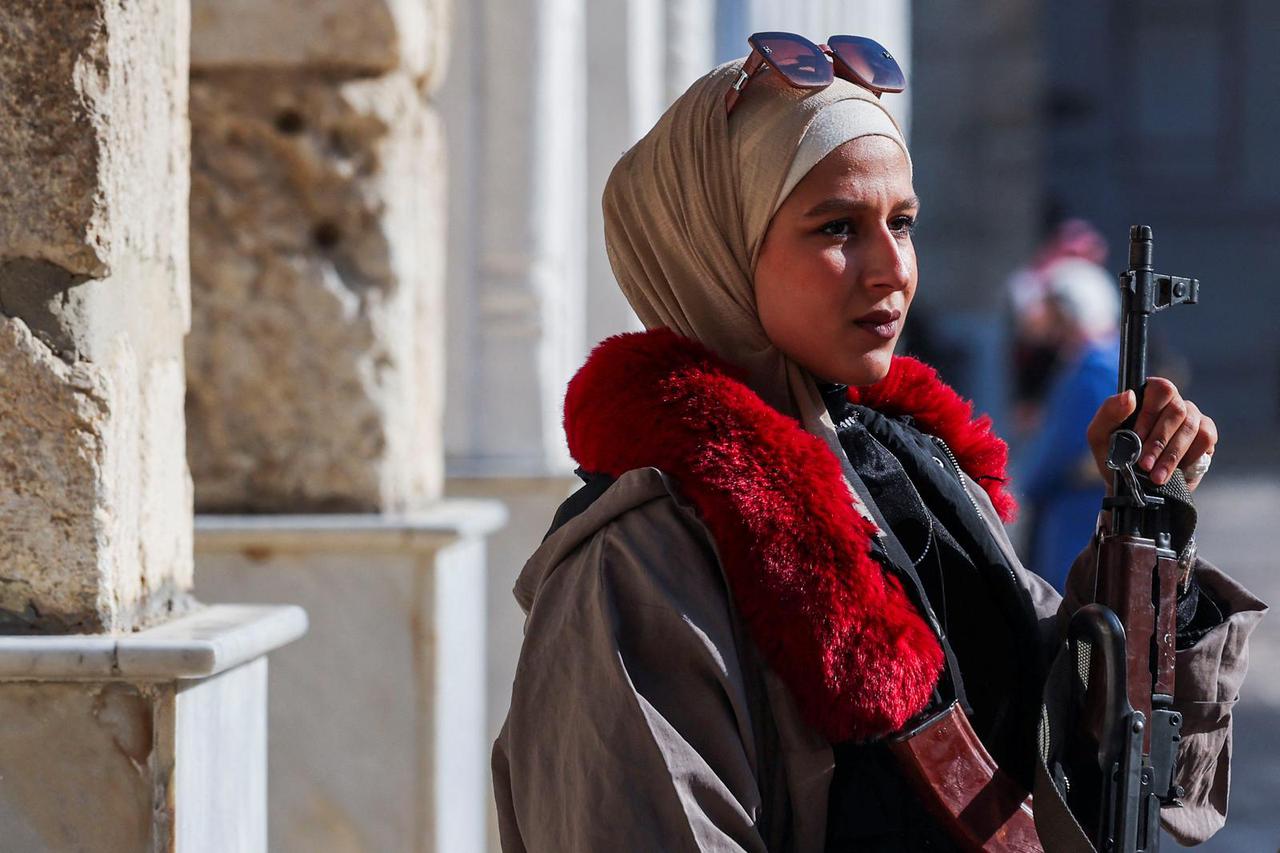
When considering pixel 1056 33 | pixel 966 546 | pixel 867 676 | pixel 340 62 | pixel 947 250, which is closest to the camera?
pixel 867 676

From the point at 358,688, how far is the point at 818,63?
84.4 inches

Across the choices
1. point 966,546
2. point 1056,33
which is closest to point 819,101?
point 966,546

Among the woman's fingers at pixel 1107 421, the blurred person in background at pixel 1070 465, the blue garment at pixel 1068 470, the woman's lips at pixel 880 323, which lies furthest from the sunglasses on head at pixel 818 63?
the blue garment at pixel 1068 470

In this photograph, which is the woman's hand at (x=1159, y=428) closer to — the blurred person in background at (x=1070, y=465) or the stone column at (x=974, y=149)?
the blurred person in background at (x=1070, y=465)

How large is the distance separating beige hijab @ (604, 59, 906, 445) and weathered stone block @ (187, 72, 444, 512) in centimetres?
181

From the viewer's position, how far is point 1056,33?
20.5 metres

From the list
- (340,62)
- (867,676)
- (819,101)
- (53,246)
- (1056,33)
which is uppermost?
(1056,33)

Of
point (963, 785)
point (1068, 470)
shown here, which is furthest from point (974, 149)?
point (963, 785)

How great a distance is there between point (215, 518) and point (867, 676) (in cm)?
217

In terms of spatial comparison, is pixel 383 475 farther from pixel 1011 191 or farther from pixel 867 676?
pixel 1011 191

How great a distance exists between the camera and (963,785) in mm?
1764

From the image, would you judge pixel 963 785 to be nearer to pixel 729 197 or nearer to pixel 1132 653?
pixel 1132 653

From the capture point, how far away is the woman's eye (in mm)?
1868

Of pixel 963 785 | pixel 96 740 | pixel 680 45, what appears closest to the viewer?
pixel 963 785
